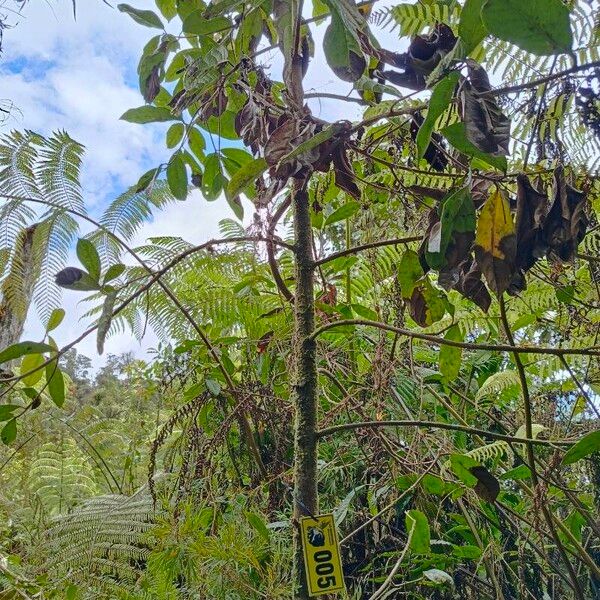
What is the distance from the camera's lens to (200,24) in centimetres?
69

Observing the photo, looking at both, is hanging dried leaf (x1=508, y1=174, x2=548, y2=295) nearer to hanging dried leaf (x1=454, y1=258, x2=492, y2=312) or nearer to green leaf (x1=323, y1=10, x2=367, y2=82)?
hanging dried leaf (x1=454, y1=258, x2=492, y2=312)

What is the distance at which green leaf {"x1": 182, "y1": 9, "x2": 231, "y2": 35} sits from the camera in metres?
0.69

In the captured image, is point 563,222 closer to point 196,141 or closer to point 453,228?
point 453,228

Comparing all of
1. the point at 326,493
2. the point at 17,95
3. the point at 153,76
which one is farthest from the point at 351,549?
→ the point at 17,95

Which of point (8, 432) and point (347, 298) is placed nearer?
point (8, 432)

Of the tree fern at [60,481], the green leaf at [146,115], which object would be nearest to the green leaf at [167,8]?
the green leaf at [146,115]

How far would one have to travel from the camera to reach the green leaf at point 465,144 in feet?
1.31

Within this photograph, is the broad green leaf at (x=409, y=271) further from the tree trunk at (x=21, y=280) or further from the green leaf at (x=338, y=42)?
the tree trunk at (x=21, y=280)

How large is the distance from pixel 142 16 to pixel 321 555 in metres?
0.85

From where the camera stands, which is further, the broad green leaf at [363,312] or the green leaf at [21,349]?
the broad green leaf at [363,312]

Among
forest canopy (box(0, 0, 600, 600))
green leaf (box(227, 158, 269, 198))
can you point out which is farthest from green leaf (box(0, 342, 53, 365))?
green leaf (box(227, 158, 269, 198))

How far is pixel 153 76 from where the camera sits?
92 centimetres

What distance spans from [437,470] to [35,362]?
0.75 meters

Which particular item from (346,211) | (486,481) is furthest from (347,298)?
(486,481)
